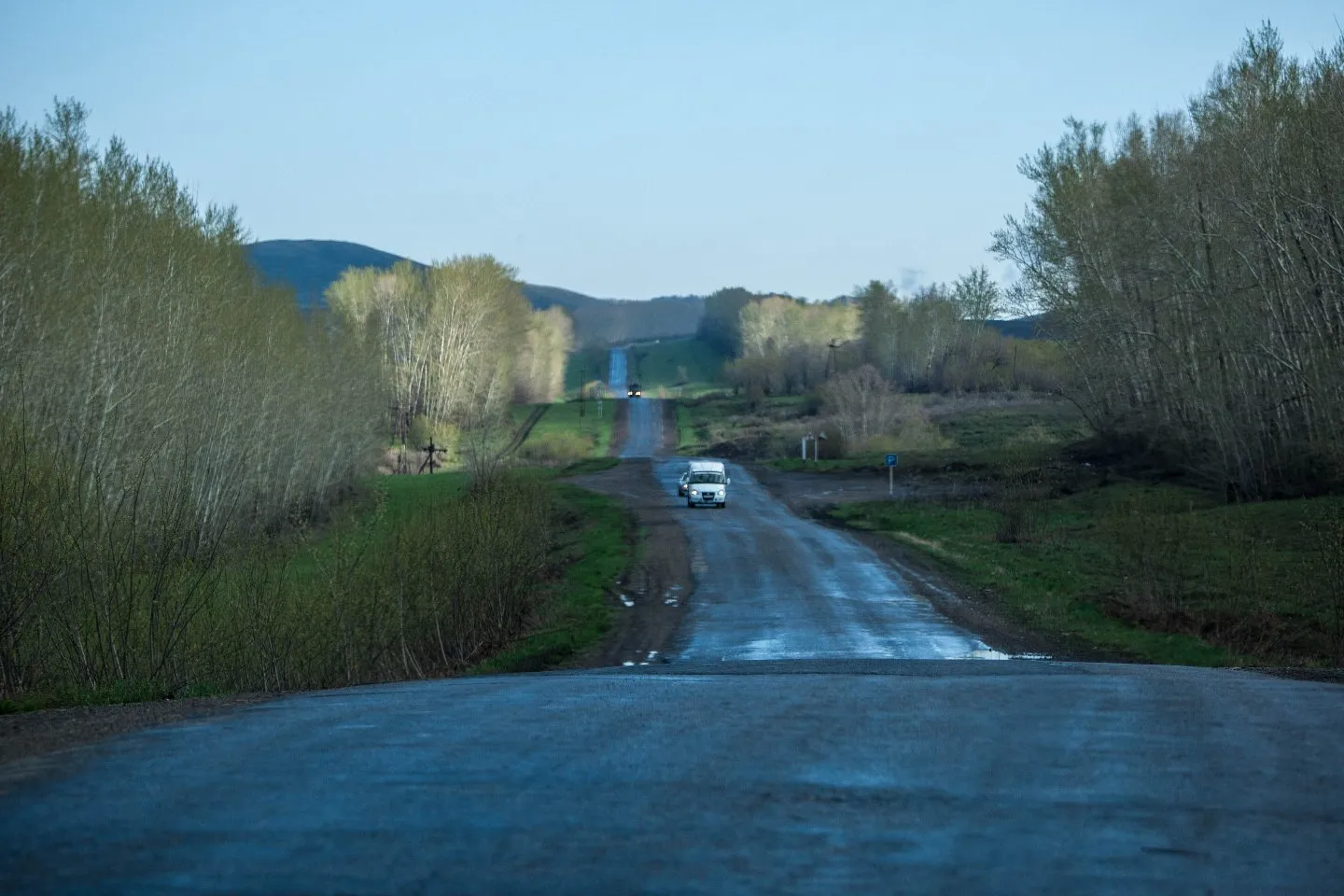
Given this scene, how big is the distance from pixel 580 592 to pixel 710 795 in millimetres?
27641

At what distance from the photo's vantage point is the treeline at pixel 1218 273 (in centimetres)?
4134

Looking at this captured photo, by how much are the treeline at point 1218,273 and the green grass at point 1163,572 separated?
3.43 m

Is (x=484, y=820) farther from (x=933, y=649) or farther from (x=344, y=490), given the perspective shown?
(x=344, y=490)

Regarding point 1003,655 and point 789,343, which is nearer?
point 1003,655

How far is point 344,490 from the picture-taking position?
68438 mm

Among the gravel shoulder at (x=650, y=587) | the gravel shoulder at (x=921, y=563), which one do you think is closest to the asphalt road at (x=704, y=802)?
the gravel shoulder at (x=650, y=587)

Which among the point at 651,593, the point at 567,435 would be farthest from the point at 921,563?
the point at 567,435

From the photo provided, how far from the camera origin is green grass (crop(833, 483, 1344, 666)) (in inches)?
996

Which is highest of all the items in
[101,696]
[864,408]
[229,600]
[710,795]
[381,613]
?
[864,408]

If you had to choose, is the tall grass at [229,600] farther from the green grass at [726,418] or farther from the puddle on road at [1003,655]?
the green grass at [726,418]

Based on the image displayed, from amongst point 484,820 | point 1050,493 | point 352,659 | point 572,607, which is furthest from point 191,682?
point 1050,493

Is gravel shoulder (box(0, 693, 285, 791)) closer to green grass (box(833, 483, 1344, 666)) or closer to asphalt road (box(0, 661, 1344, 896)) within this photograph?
asphalt road (box(0, 661, 1344, 896))

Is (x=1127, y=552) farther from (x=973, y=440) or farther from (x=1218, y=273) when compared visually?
(x=973, y=440)

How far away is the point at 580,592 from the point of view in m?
34.5
